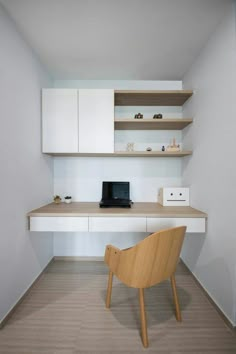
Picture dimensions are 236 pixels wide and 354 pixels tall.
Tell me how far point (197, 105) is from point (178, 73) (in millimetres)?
590

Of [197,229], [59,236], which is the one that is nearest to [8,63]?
[59,236]

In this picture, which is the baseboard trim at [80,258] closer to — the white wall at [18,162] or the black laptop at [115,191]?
the white wall at [18,162]

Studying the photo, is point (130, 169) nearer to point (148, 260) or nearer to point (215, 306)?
point (148, 260)

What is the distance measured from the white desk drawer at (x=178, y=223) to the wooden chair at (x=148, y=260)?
0.39 metres

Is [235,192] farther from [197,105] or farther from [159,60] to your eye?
[159,60]

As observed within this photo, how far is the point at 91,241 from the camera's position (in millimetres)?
2457

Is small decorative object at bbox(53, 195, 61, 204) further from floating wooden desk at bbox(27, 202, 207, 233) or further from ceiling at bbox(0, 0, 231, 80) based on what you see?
ceiling at bbox(0, 0, 231, 80)

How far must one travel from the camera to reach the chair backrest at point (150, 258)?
3.94 ft

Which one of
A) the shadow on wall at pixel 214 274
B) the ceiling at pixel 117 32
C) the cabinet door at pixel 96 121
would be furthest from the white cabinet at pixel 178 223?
the ceiling at pixel 117 32

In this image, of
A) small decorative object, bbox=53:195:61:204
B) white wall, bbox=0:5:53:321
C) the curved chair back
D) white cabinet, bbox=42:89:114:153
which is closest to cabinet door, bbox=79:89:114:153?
white cabinet, bbox=42:89:114:153

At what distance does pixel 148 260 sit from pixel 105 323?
2.32 feet

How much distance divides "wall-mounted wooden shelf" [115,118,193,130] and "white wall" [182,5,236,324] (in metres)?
0.16

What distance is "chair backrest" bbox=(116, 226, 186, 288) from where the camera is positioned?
120 cm

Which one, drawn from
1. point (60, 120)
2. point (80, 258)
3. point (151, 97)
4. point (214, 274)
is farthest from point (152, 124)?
point (80, 258)
